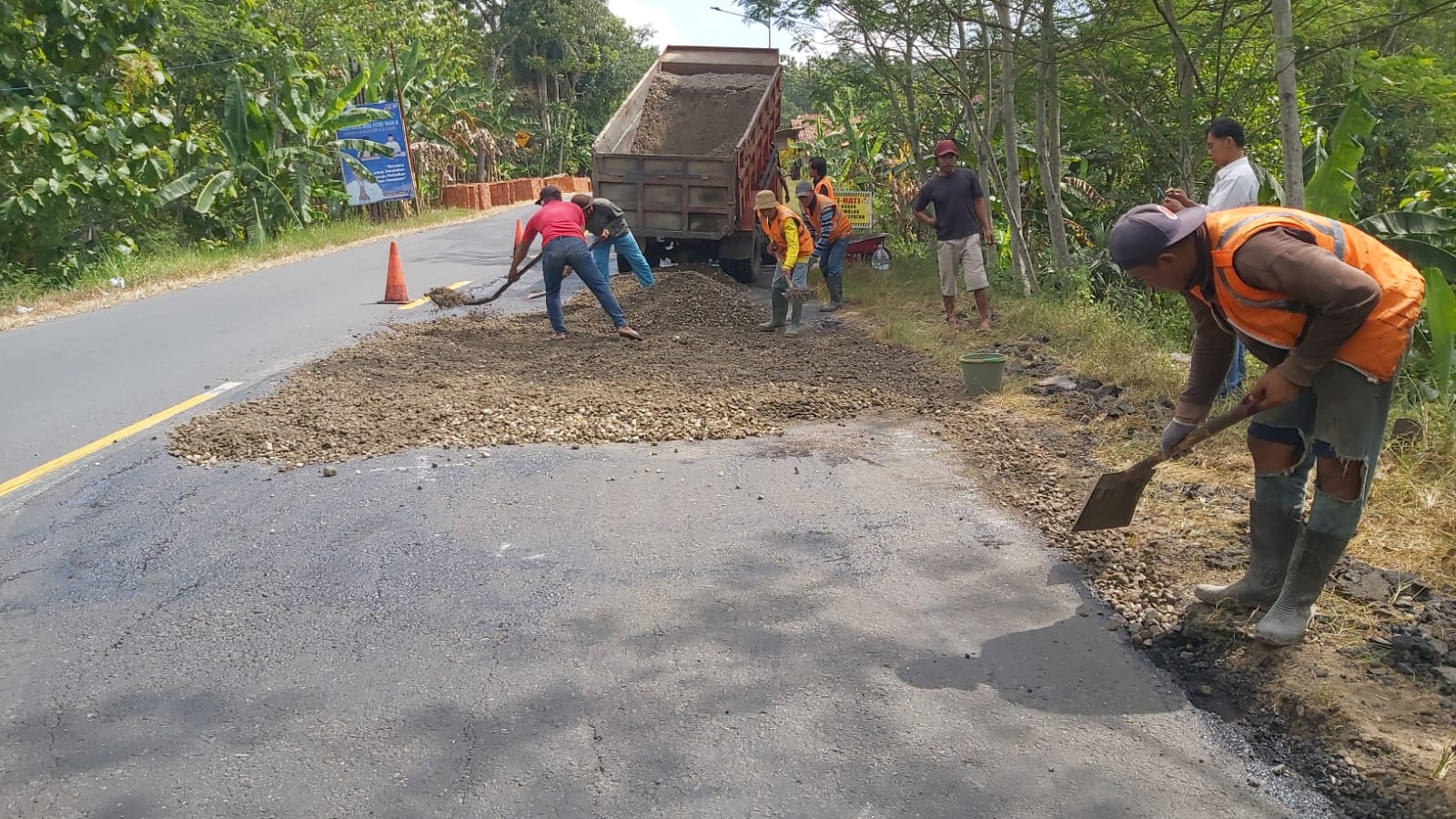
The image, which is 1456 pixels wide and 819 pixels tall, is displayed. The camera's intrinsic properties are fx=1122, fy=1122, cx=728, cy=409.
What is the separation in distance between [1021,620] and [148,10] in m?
17.8

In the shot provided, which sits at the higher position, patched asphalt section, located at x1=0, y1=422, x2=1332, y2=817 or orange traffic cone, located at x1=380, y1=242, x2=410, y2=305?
patched asphalt section, located at x1=0, y1=422, x2=1332, y2=817

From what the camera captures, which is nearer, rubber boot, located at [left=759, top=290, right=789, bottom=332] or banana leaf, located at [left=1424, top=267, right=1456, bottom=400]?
banana leaf, located at [left=1424, top=267, right=1456, bottom=400]

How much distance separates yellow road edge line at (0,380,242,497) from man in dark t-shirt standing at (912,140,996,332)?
639 centimetres

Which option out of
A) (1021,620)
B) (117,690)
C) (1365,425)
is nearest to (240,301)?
(117,690)

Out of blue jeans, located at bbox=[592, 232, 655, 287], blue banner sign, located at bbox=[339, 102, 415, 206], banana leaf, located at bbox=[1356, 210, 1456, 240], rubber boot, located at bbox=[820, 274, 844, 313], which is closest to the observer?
banana leaf, located at bbox=[1356, 210, 1456, 240]

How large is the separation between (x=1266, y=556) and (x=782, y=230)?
7445 mm

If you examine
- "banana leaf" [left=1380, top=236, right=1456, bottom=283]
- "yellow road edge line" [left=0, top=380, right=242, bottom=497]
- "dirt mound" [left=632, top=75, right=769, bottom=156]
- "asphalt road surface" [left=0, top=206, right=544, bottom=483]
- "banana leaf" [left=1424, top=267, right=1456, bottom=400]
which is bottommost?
"asphalt road surface" [left=0, top=206, right=544, bottom=483]

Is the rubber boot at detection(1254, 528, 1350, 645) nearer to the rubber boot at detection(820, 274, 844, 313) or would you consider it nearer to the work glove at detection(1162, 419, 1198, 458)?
the work glove at detection(1162, 419, 1198, 458)

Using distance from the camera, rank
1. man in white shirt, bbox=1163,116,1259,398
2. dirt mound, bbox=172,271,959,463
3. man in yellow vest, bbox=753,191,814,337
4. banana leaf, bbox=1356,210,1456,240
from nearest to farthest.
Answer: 1. man in white shirt, bbox=1163,116,1259,398
2. dirt mound, bbox=172,271,959,463
3. banana leaf, bbox=1356,210,1456,240
4. man in yellow vest, bbox=753,191,814,337

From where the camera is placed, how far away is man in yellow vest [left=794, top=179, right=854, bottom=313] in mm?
11742

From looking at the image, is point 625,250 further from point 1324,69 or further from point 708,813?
point 708,813

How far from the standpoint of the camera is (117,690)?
153 inches

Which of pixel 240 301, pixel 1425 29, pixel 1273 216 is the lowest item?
pixel 240 301

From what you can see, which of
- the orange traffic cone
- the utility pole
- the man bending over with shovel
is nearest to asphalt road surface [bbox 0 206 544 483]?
the orange traffic cone
